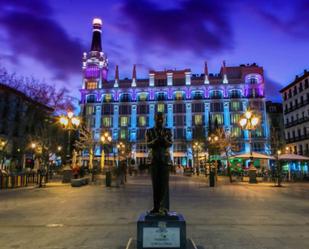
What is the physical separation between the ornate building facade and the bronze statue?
72.9 metres

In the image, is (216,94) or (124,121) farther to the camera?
(124,121)

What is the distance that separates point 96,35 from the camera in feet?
325

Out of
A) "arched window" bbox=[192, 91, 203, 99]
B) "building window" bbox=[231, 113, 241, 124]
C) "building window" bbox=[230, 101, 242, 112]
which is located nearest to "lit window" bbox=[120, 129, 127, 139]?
"arched window" bbox=[192, 91, 203, 99]

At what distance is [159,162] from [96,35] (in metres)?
99.7

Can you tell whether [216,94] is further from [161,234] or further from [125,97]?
[161,234]

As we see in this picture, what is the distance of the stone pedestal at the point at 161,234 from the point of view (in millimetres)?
4984

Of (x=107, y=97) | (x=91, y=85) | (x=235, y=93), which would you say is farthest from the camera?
(x=91, y=85)

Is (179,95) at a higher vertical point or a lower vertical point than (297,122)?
higher

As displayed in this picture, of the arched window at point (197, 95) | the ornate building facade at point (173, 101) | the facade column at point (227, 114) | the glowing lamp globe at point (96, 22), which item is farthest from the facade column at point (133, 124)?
the glowing lamp globe at point (96, 22)

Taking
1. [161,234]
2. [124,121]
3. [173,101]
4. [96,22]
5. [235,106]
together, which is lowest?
[161,234]

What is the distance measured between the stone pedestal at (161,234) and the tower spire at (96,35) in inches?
3673

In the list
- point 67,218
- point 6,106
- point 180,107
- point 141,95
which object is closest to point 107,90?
point 141,95

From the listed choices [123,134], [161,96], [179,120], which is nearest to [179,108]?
[179,120]

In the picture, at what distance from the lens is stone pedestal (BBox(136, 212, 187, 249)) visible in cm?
498
